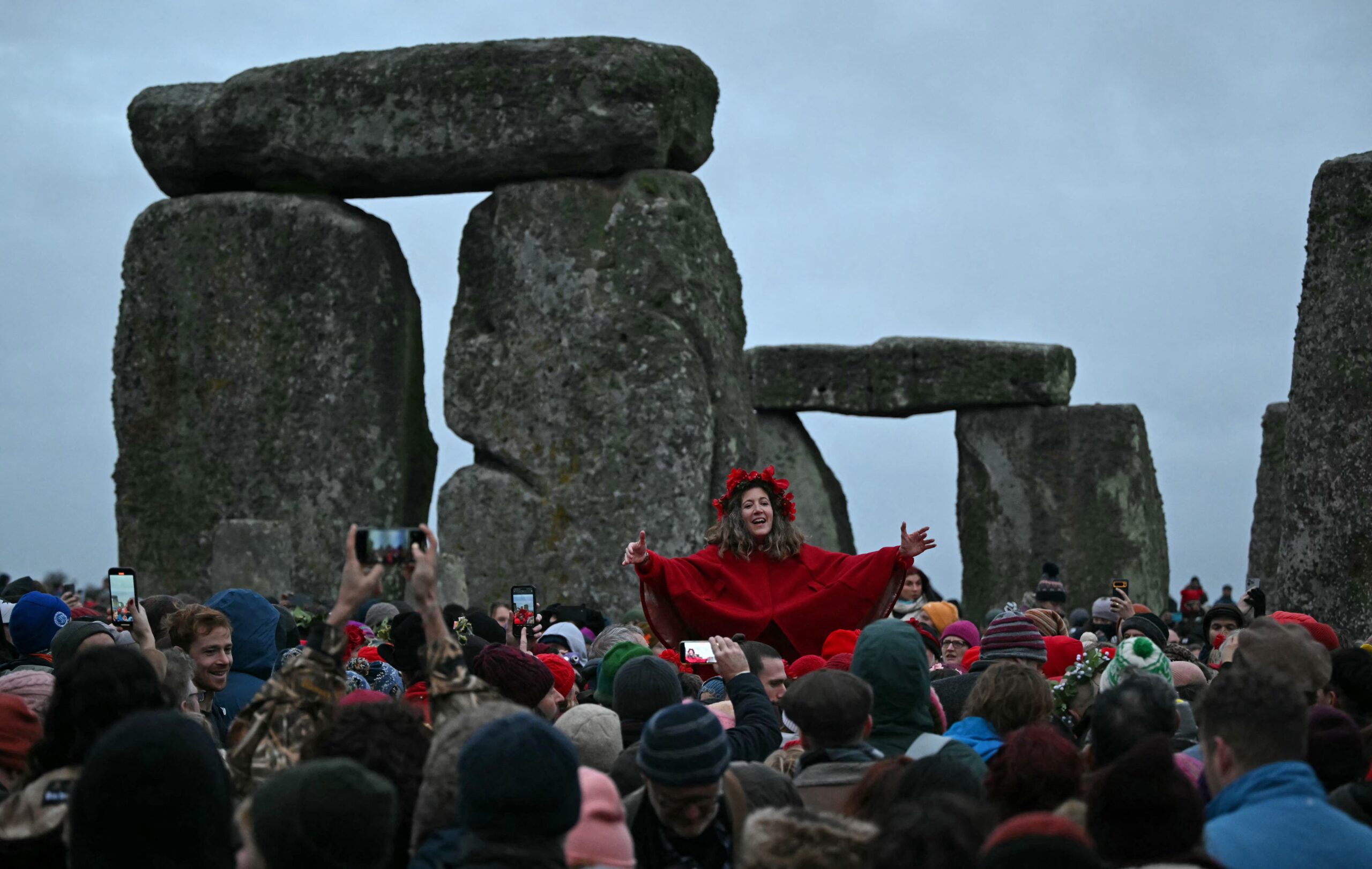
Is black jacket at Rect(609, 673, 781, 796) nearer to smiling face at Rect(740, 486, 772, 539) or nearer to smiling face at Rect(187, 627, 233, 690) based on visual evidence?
smiling face at Rect(187, 627, 233, 690)

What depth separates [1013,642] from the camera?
4.55m

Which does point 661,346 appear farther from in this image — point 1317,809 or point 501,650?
point 1317,809

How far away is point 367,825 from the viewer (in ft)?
8.19

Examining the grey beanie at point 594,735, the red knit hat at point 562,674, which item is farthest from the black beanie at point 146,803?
the red knit hat at point 562,674

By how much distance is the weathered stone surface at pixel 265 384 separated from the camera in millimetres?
11492

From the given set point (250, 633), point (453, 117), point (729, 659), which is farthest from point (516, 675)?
point (453, 117)

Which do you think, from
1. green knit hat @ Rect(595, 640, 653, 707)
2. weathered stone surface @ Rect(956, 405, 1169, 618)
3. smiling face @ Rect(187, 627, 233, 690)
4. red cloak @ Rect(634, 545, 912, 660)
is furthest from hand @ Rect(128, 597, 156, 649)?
weathered stone surface @ Rect(956, 405, 1169, 618)

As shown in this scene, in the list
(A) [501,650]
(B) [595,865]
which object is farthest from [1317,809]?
(A) [501,650]

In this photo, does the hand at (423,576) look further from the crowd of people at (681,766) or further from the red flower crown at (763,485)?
the red flower crown at (763,485)

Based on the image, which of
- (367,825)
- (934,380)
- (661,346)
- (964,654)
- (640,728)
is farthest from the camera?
(934,380)

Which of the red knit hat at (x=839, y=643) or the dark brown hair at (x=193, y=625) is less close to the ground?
the dark brown hair at (x=193, y=625)

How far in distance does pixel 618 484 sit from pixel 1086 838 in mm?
8572

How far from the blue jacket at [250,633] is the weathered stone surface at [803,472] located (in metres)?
12.1

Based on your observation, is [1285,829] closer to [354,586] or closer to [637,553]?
[354,586]
